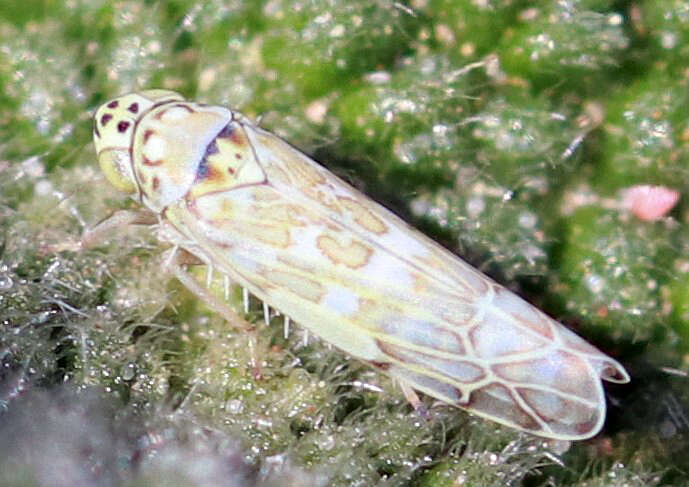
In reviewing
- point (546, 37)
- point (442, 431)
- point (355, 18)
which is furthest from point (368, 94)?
point (442, 431)

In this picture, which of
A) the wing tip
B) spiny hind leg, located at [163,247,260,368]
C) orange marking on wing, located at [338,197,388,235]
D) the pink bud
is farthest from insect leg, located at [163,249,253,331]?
the pink bud

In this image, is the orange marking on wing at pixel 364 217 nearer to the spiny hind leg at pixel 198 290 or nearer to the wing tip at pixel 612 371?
the spiny hind leg at pixel 198 290

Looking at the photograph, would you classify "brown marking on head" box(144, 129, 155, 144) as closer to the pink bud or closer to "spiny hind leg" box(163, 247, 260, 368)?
"spiny hind leg" box(163, 247, 260, 368)

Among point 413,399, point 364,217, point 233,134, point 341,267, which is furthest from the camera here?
point 233,134

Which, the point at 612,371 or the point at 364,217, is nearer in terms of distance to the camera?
the point at 612,371

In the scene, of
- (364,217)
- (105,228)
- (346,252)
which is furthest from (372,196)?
(105,228)

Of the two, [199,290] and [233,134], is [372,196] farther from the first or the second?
[199,290]

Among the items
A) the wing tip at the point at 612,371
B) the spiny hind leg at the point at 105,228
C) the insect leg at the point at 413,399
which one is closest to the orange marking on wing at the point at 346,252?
the insect leg at the point at 413,399
